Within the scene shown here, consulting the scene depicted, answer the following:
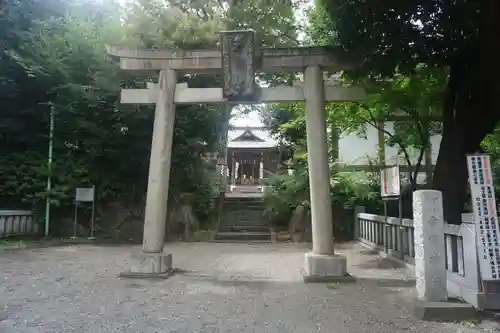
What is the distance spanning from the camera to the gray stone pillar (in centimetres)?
494

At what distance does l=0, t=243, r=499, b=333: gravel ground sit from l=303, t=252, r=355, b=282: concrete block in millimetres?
223

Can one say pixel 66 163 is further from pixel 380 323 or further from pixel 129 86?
pixel 380 323

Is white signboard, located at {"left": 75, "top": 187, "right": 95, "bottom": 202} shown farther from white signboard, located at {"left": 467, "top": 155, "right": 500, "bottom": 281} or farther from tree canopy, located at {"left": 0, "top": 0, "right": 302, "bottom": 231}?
white signboard, located at {"left": 467, "top": 155, "right": 500, "bottom": 281}

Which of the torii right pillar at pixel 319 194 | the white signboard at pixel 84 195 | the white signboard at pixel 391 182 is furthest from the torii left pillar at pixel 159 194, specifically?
the white signboard at pixel 84 195

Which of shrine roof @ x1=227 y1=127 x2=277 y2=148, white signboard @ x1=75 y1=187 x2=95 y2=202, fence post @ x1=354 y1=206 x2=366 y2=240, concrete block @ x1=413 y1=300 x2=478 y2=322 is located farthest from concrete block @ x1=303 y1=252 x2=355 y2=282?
shrine roof @ x1=227 y1=127 x2=277 y2=148

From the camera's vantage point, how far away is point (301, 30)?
496 inches

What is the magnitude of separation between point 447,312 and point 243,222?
11279 millimetres

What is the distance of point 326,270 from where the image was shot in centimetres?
679

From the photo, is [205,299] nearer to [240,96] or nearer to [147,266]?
[147,266]

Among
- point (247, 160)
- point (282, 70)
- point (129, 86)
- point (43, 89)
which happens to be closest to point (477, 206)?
point (282, 70)

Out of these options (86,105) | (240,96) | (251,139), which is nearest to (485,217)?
(240,96)

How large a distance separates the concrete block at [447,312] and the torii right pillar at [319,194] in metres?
2.11

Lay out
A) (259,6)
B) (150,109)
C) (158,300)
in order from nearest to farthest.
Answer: (158,300) → (259,6) → (150,109)

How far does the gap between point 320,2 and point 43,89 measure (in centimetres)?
1074
